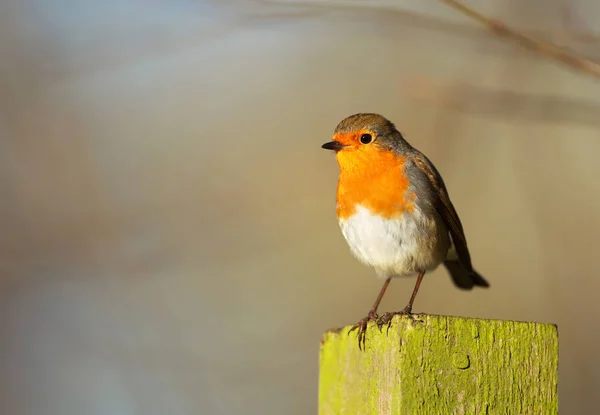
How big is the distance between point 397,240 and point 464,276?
2.36 ft

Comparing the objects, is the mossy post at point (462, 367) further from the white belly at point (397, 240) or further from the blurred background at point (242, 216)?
the blurred background at point (242, 216)

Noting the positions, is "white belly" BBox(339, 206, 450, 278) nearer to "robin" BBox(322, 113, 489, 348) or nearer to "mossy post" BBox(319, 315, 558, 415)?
"robin" BBox(322, 113, 489, 348)

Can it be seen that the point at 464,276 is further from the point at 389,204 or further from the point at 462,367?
the point at 462,367

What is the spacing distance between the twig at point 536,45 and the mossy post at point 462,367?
693 mm

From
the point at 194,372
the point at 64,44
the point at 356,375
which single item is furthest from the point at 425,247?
the point at 64,44

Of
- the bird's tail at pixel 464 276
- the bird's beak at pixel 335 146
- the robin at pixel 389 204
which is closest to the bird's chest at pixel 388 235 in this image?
the robin at pixel 389 204

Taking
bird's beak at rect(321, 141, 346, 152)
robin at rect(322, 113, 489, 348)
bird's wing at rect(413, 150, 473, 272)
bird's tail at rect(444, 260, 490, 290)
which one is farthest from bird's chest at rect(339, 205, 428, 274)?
bird's tail at rect(444, 260, 490, 290)

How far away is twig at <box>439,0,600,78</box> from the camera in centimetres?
219

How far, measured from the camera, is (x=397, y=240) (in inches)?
139

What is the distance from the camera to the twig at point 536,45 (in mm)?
2189

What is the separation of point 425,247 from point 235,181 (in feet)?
7.57

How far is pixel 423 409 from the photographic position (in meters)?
2.04

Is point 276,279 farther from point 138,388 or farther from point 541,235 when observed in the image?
point 541,235

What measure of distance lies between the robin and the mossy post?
1.25 m
